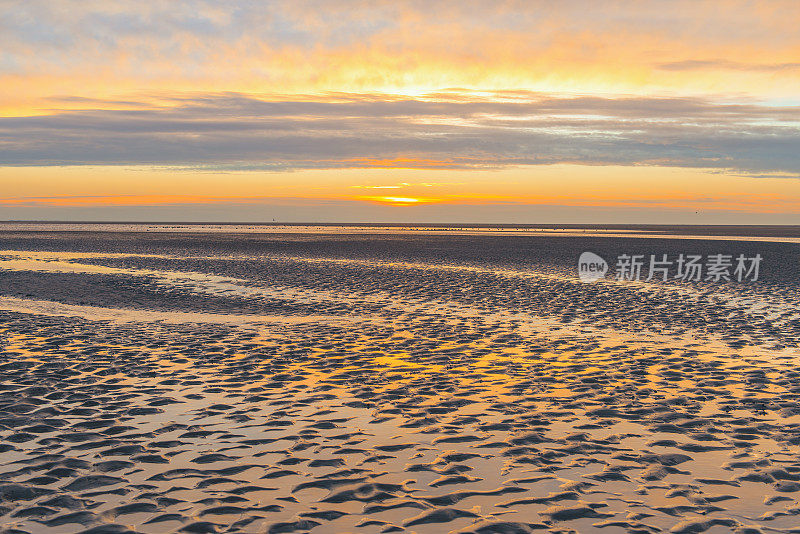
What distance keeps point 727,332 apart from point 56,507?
61.0 feet

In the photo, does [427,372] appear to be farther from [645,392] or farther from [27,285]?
[27,285]

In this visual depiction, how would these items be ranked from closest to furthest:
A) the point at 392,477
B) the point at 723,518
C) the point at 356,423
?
the point at 723,518
the point at 392,477
the point at 356,423

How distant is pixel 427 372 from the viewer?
14.9 metres

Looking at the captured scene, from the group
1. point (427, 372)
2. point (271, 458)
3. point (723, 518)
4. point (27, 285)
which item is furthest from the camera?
point (27, 285)

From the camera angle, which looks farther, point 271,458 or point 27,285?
point 27,285

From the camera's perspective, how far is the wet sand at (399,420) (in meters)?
7.54

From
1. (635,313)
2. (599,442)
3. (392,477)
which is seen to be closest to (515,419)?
(599,442)

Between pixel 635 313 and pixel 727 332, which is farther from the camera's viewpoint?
pixel 635 313

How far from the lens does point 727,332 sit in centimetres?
2039

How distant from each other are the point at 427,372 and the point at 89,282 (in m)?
26.6

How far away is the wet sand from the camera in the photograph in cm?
754

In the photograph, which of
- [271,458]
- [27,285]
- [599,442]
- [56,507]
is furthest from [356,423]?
[27,285]

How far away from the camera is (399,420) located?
11.2m

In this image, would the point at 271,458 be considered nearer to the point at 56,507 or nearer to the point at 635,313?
the point at 56,507
